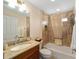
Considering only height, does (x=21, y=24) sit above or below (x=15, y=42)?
above

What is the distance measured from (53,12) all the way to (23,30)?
3.94 feet

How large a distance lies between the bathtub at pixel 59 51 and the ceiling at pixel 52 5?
1.23m

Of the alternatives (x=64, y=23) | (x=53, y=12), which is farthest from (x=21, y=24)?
(x=64, y=23)

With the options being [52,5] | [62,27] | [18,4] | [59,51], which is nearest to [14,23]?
[18,4]

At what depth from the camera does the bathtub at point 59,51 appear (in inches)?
124

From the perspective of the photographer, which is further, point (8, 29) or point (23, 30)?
point (23, 30)

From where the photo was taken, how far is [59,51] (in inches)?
133

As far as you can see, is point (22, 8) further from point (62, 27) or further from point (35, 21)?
point (62, 27)

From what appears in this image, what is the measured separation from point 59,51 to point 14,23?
182 cm

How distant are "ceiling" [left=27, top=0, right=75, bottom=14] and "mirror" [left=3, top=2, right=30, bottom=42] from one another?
1.66 feet

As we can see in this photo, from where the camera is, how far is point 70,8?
120 inches

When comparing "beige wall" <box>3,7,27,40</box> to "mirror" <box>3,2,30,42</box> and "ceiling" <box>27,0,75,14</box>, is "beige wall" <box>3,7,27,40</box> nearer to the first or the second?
"mirror" <box>3,2,30,42</box>

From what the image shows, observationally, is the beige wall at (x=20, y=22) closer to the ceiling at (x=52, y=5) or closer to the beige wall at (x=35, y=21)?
the beige wall at (x=35, y=21)

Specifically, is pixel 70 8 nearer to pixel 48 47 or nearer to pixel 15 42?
pixel 48 47
